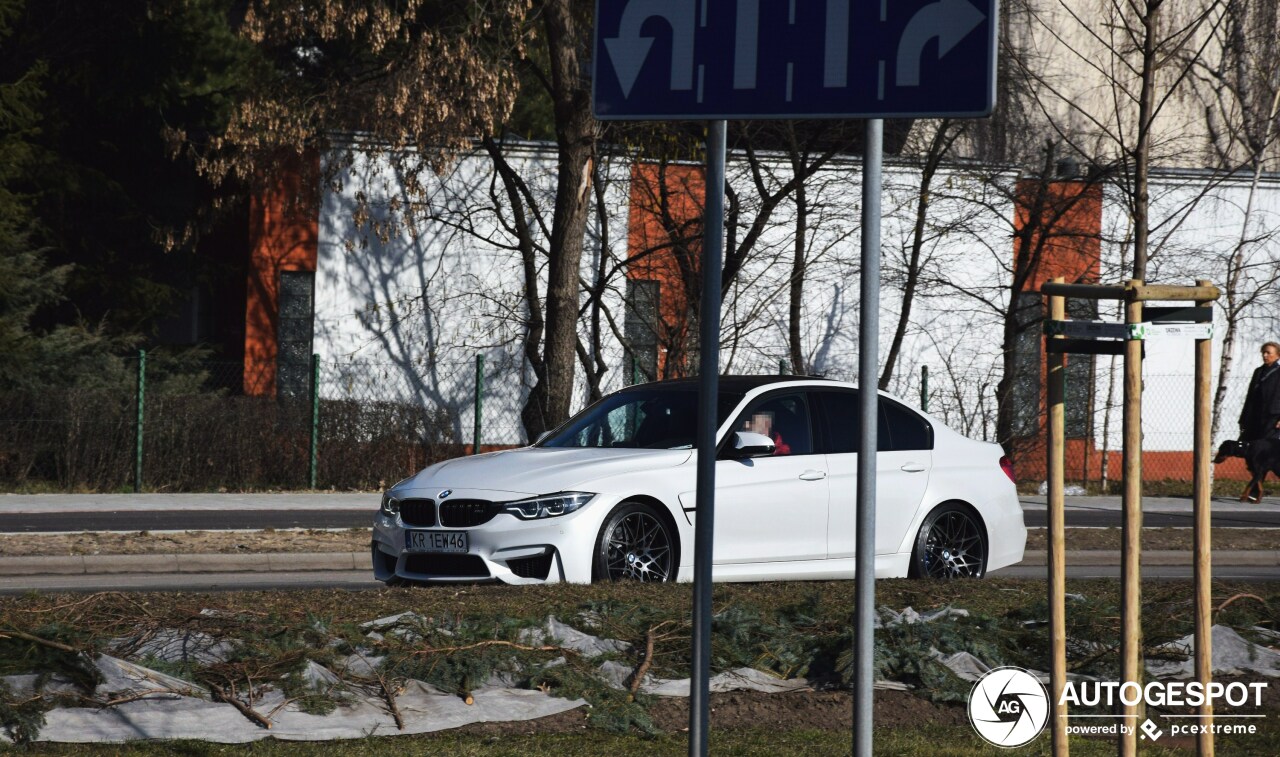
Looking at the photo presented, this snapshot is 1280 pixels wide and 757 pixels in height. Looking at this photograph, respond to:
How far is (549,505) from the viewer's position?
9398 mm

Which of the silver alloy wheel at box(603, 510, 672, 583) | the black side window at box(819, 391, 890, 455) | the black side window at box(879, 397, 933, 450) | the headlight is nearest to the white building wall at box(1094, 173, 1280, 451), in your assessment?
the black side window at box(879, 397, 933, 450)

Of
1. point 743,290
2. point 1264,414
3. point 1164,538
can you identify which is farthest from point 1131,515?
point 743,290

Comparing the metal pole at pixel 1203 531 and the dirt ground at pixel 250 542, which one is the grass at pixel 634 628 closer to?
the metal pole at pixel 1203 531

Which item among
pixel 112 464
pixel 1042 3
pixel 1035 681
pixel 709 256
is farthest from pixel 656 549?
pixel 1042 3

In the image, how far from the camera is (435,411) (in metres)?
22.3

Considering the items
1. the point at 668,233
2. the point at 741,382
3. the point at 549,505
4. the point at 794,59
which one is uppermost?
the point at 668,233

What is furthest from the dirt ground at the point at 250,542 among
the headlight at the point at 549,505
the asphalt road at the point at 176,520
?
the headlight at the point at 549,505

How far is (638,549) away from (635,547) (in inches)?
1.2

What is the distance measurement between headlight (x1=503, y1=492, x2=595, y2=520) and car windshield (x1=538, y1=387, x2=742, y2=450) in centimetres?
93

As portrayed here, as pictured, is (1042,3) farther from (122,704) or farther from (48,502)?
(122,704)

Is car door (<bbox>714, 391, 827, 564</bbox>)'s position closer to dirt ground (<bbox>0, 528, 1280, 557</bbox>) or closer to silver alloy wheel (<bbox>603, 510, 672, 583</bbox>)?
silver alloy wheel (<bbox>603, 510, 672, 583</bbox>)

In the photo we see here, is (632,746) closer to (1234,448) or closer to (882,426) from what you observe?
(882,426)

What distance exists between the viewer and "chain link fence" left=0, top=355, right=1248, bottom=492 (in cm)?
1988

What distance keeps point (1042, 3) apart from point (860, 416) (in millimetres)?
27659
